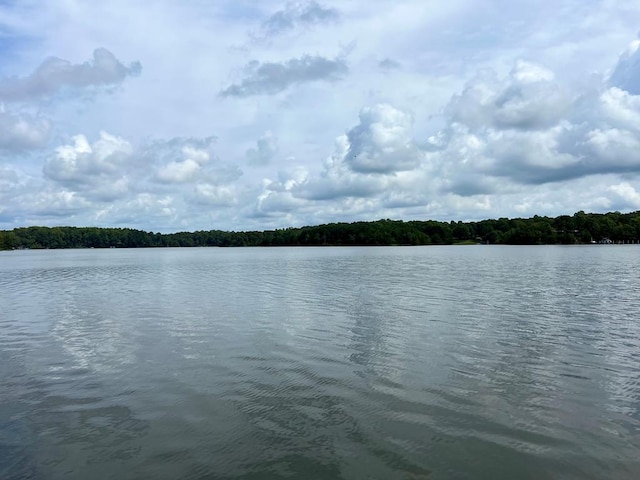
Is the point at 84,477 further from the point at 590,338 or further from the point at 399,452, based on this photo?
the point at 590,338

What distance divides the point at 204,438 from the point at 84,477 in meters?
2.46

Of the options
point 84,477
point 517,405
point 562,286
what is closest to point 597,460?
point 517,405

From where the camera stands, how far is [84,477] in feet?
29.9

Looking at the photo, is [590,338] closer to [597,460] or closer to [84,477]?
[597,460]

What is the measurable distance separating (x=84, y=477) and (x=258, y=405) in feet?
15.0

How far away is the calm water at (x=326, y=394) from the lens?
9.56 meters

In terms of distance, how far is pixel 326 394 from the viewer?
13.5m

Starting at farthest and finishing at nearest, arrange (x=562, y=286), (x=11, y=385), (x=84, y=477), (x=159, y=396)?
(x=562, y=286)
(x=11, y=385)
(x=159, y=396)
(x=84, y=477)

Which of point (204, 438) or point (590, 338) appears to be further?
Result: point (590, 338)

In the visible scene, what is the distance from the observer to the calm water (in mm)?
9562

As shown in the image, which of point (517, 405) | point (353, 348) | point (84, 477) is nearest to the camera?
point (84, 477)

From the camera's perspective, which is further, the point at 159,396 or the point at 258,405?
the point at 159,396

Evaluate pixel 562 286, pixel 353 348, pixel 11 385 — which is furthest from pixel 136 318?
pixel 562 286

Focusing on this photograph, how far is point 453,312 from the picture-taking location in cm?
2705
